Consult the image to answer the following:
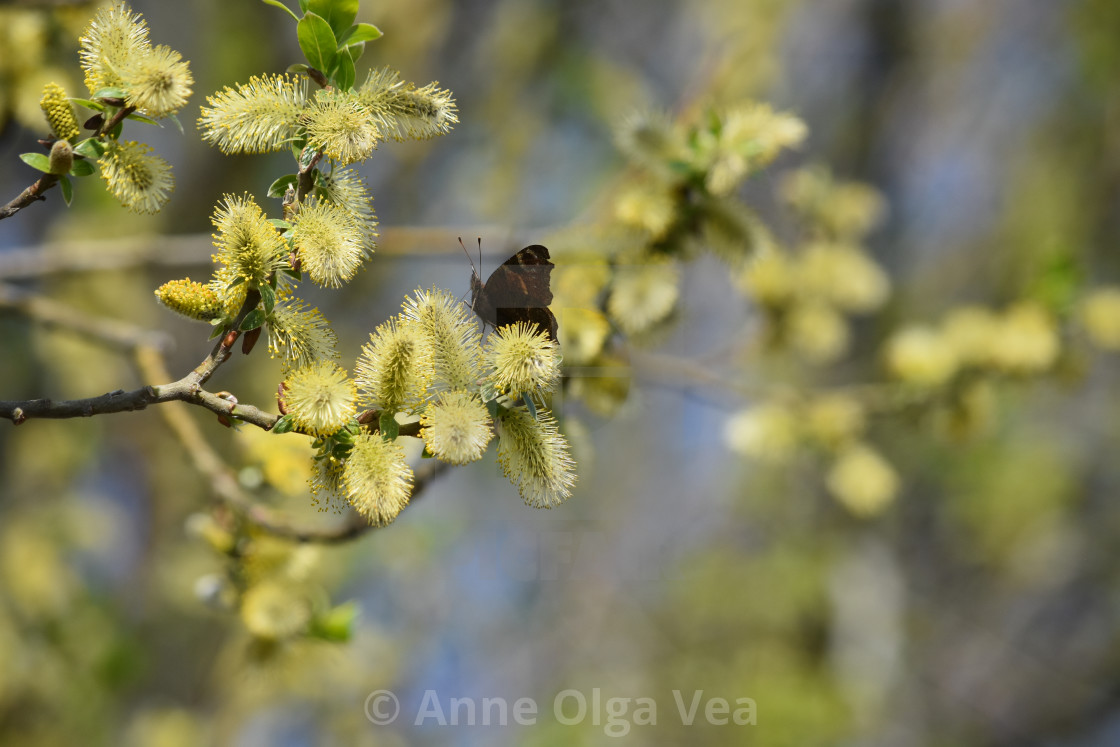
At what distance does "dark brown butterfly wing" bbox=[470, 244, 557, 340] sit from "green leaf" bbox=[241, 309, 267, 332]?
242 millimetres

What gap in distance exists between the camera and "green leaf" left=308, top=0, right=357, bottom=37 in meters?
0.83

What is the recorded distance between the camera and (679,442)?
15.7ft

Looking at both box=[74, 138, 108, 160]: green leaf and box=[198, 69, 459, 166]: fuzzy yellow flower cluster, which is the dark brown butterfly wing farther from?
box=[74, 138, 108, 160]: green leaf

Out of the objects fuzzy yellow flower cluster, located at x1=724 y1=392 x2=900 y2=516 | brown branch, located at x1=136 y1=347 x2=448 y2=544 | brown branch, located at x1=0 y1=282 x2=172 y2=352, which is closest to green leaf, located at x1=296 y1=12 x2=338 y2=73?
brown branch, located at x1=136 y1=347 x2=448 y2=544

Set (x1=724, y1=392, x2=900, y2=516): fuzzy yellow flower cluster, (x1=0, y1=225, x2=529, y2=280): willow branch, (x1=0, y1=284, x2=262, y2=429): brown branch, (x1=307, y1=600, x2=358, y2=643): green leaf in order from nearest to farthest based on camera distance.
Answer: (x1=0, y1=284, x2=262, y2=429): brown branch
(x1=307, y1=600, x2=358, y2=643): green leaf
(x1=0, y1=225, x2=529, y2=280): willow branch
(x1=724, y1=392, x2=900, y2=516): fuzzy yellow flower cluster

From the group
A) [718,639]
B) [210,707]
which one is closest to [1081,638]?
[718,639]

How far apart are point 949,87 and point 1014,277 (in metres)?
1.35

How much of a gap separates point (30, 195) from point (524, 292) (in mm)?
501

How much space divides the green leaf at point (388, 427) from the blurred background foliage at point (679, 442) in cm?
47

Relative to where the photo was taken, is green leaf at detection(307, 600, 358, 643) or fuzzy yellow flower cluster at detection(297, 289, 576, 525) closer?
fuzzy yellow flower cluster at detection(297, 289, 576, 525)

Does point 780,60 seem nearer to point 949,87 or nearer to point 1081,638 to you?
point 949,87

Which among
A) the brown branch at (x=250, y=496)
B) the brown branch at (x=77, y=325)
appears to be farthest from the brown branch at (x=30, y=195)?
the brown branch at (x=77, y=325)

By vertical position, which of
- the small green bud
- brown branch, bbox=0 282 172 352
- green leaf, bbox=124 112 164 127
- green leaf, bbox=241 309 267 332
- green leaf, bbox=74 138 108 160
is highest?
brown branch, bbox=0 282 172 352

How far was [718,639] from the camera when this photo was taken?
6.01 m
